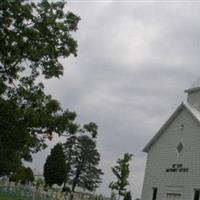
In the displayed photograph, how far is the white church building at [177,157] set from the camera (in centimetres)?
3891

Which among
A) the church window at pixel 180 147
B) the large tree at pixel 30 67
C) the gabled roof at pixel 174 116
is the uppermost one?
the gabled roof at pixel 174 116

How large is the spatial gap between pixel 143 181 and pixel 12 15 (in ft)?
91.5

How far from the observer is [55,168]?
81.2 meters

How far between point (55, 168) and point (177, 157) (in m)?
42.4

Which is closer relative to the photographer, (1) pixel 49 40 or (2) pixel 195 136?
(1) pixel 49 40

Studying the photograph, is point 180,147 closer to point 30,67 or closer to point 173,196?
point 173,196

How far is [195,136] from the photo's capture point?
39.7m

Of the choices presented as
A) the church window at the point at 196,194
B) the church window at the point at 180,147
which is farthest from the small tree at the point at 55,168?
the church window at the point at 196,194

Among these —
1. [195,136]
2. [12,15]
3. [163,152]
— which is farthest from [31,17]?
[163,152]

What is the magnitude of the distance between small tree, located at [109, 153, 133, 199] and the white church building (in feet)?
57.6

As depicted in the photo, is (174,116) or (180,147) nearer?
(180,147)

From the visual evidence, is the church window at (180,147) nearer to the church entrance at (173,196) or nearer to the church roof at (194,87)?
the church entrance at (173,196)

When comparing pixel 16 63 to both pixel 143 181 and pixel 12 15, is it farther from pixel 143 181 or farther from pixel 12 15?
pixel 143 181

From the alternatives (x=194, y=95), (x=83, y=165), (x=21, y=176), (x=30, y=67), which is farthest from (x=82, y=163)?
(x=30, y=67)
